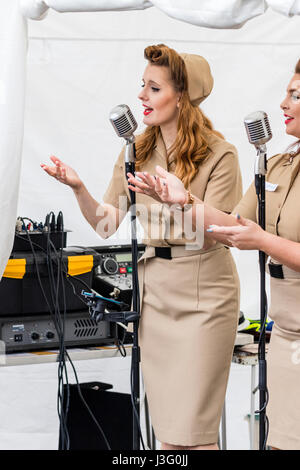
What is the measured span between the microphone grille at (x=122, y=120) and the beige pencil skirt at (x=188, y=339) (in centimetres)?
48

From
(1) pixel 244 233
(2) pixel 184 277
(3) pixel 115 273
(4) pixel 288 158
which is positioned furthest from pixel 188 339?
(3) pixel 115 273

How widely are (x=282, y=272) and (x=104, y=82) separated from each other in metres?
2.05

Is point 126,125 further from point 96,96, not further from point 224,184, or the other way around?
point 96,96

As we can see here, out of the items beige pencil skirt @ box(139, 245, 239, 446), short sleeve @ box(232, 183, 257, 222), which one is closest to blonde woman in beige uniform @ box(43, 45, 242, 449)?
beige pencil skirt @ box(139, 245, 239, 446)

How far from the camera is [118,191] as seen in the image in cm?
250

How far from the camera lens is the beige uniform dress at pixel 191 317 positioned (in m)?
2.30

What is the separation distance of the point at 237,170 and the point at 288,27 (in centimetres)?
176

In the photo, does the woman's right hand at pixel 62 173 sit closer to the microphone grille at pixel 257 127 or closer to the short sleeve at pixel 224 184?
the short sleeve at pixel 224 184

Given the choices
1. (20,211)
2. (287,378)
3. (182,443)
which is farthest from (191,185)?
(20,211)

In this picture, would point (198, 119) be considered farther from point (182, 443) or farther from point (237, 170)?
point (182, 443)

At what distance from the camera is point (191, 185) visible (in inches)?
91.7

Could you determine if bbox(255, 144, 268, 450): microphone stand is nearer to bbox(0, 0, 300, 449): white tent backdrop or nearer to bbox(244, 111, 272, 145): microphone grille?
bbox(244, 111, 272, 145): microphone grille

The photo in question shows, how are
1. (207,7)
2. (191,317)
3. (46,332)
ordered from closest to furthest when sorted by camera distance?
(207,7) < (191,317) < (46,332)

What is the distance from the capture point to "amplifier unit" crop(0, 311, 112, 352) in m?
2.70
